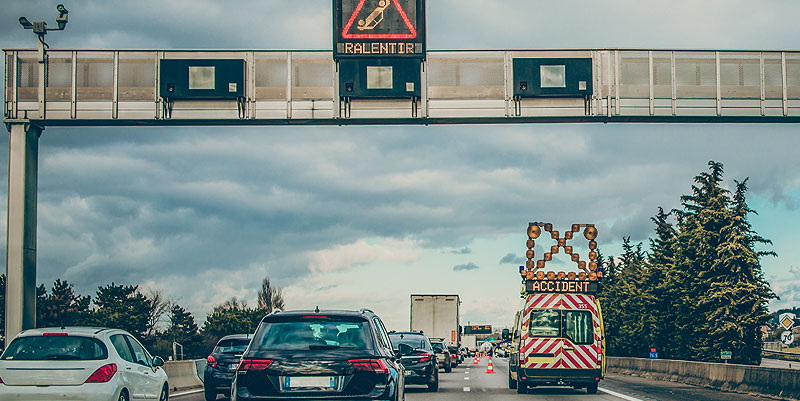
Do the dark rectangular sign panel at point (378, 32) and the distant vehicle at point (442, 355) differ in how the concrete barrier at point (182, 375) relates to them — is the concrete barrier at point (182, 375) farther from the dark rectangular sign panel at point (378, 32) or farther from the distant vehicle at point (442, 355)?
the distant vehicle at point (442, 355)

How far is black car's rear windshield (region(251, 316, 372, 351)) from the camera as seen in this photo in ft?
35.7

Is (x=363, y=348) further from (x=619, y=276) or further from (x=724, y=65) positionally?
(x=619, y=276)

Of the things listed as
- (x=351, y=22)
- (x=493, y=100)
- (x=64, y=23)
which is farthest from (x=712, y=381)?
(x=64, y=23)

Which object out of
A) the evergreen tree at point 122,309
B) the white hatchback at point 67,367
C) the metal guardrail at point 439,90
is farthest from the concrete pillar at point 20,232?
the evergreen tree at point 122,309

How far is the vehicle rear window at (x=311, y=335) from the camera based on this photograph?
428 inches

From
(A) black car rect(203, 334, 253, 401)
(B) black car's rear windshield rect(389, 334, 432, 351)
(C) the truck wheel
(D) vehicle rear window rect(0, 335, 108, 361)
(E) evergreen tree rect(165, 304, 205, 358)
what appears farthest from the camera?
(E) evergreen tree rect(165, 304, 205, 358)

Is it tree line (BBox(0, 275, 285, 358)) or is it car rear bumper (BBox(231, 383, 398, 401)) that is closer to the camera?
car rear bumper (BBox(231, 383, 398, 401))

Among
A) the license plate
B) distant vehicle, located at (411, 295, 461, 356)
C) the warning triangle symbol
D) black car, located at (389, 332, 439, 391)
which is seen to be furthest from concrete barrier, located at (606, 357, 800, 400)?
distant vehicle, located at (411, 295, 461, 356)

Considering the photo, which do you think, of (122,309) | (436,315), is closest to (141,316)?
(122,309)

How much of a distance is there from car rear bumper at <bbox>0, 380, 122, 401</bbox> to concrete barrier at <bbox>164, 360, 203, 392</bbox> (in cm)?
1246

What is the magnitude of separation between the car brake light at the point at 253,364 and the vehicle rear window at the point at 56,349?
130 inches

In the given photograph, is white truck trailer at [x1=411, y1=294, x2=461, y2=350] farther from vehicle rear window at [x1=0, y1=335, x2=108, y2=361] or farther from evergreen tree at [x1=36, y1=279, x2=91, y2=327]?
evergreen tree at [x1=36, y1=279, x2=91, y2=327]

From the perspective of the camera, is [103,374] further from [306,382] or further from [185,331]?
[185,331]

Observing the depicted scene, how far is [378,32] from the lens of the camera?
64.5 ft
